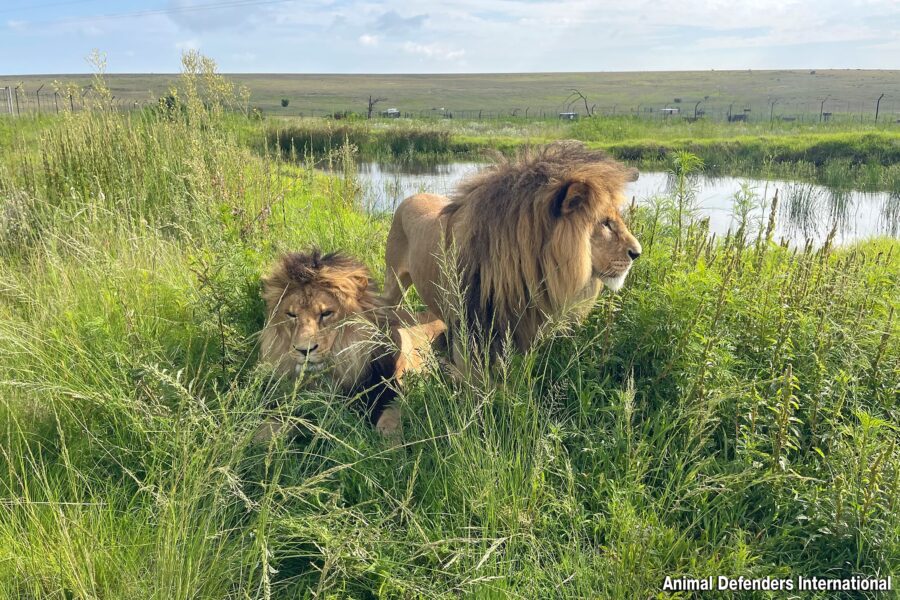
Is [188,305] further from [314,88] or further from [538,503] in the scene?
[314,88]

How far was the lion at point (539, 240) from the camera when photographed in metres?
3.39

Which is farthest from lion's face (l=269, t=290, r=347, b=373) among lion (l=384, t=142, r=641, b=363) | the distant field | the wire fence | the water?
the distant field

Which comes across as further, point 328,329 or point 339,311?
point 339,311

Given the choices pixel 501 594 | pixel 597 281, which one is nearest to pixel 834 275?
pixel 597 281

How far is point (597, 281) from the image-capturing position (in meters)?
3.65

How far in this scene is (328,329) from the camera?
11.4ft

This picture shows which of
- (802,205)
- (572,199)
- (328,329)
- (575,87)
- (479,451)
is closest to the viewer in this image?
(479,451)

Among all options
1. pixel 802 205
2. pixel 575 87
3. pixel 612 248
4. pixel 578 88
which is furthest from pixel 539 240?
pixel 575 87

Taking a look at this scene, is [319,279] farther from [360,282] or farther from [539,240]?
[539,240]

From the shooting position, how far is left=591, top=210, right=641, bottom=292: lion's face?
138 inches

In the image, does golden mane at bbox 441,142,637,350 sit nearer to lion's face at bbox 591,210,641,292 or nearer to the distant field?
lion's face at bbox 591,210,641,292

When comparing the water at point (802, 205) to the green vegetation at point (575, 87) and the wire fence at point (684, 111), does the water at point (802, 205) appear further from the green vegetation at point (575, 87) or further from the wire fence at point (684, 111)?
the green vegetation at point (575, 87)

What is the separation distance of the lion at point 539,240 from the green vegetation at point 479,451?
24cm

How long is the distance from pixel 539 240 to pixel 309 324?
131 centimetres
